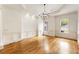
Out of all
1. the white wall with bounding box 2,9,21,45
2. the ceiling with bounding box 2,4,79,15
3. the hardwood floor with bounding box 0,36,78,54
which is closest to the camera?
the ceiling with bounding box 2,4,79,15

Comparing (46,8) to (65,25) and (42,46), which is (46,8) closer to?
(65,25)

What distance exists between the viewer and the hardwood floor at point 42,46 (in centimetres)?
257

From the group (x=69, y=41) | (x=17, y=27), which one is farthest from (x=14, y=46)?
(x=69, y=41)

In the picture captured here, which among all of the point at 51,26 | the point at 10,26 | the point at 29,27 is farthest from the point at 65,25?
the point at 10,26

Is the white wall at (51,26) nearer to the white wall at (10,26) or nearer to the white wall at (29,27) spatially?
the white wall at (29,27)

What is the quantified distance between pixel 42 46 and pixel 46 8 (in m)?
1.03

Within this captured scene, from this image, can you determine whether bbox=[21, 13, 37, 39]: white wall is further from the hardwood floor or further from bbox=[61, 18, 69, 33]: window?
bbox=[61, 18, 69, 33]: window

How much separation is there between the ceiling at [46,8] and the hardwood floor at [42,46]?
731mm

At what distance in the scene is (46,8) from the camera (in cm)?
255

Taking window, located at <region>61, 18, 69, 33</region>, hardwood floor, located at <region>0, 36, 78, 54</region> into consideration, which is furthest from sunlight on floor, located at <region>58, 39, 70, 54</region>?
window, located at <region>61, 18, 69, 33</region>

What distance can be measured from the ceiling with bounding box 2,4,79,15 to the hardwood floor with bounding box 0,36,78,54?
0.73m

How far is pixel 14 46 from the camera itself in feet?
8.84

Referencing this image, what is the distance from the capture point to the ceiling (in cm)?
246
